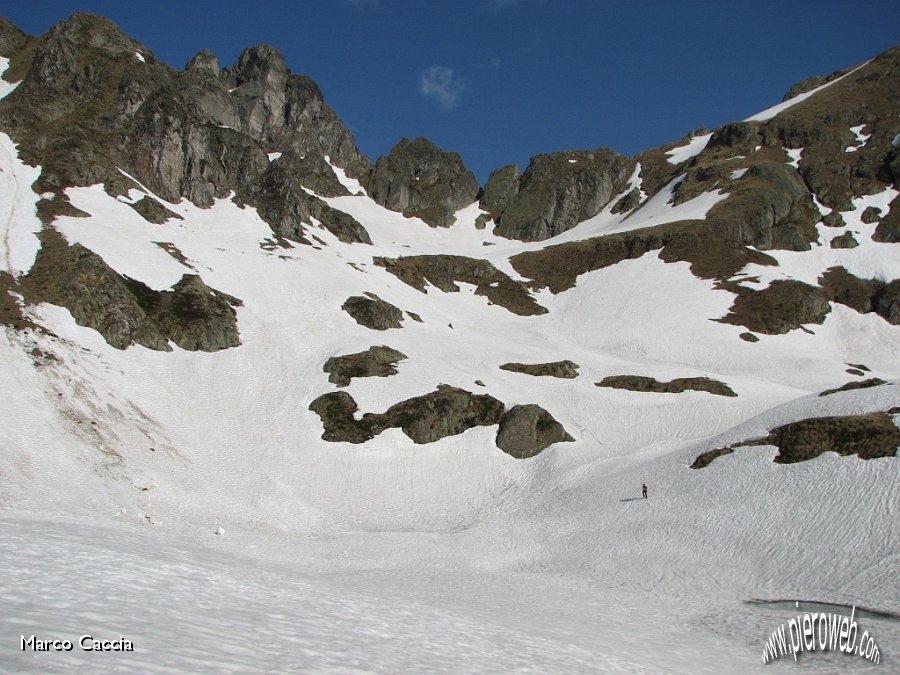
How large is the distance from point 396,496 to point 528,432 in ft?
42.9

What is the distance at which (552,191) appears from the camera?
152 meters

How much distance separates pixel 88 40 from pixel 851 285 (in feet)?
478

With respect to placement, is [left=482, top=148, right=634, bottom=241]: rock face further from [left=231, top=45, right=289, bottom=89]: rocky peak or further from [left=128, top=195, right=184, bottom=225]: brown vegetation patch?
[left=128, top=195, right=184, bottom=225]: brown vegetation patch

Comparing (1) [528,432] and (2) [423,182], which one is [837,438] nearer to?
(1) [528,432]

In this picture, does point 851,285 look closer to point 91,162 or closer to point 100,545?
point 100,545

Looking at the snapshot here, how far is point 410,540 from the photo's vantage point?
32.8 metres

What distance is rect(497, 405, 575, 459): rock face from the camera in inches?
1827

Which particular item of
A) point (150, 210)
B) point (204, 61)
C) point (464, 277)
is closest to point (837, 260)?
point (464, 277)

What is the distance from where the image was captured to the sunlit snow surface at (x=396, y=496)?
466 inches

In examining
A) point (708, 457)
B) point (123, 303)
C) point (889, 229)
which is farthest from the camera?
point (889, 229)

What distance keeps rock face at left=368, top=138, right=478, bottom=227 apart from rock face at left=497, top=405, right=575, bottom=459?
4159 inches

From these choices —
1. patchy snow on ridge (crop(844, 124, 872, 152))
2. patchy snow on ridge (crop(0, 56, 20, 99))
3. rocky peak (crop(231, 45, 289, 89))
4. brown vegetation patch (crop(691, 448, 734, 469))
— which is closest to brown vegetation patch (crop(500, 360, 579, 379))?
brown vegetation patch (crop(691, 448, 734, 469))

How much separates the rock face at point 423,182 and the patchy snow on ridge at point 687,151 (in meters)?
59.7

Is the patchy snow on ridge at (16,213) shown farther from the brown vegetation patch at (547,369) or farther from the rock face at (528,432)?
the brown vegetation patch at (547,369)
